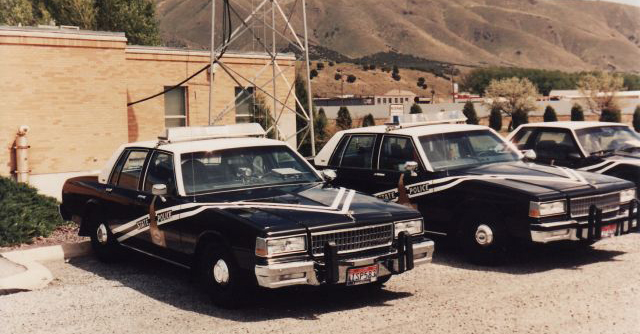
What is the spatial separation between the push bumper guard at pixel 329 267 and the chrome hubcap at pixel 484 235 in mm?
2169

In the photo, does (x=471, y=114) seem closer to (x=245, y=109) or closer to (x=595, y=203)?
(x=245, y=109)

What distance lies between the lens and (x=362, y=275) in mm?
7629

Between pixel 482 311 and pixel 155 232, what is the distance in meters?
3.78

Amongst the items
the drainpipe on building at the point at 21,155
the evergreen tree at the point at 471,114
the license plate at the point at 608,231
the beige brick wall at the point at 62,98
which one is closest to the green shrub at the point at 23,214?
the drainpipe on building at the point at 21,155

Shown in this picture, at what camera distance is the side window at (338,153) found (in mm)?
11938

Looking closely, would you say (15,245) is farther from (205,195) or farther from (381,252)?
(381,252)

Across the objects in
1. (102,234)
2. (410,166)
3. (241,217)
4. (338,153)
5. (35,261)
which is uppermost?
(338,153)

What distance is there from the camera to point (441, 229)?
10484mm

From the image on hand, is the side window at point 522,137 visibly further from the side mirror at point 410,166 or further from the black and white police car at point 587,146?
the side mirror at point 410,166

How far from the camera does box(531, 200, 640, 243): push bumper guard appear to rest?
30.6 feet

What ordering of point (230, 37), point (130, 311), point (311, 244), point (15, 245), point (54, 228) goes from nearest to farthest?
point (311, 244) → point (130, 311) → point (15, 245) → point (54, 228) → point (230, 37)

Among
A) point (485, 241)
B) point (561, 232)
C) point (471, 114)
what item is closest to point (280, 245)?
point (485, 241)

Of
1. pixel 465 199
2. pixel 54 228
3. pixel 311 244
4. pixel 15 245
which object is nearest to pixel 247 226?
pixel 311 244

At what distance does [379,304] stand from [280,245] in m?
1.42
